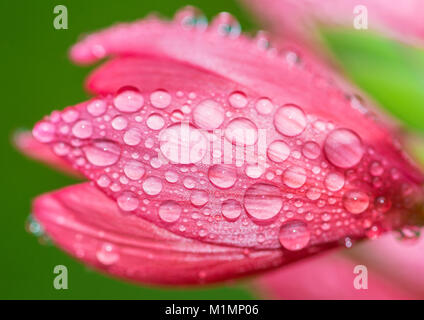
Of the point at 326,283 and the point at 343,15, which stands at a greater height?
the point at 343,15

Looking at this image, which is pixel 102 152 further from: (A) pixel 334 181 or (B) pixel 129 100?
(A) pixel 334 181

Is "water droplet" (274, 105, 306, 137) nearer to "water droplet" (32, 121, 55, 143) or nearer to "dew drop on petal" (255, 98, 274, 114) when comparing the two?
"dew drop on petal" (255, 98, 274, 114)


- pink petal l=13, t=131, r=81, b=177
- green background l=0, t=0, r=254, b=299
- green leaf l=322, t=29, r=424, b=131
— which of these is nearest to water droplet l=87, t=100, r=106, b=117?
pink petal l=13, t=131, r=81, b=177

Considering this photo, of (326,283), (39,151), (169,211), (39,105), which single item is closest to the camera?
(169,211)

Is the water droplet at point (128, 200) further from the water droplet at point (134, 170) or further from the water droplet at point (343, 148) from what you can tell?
the water droplet at point (343, 148)

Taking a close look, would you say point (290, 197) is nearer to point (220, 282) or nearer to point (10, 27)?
point (220, 282)

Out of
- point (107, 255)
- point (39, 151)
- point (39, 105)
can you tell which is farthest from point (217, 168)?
point (39, 105)
